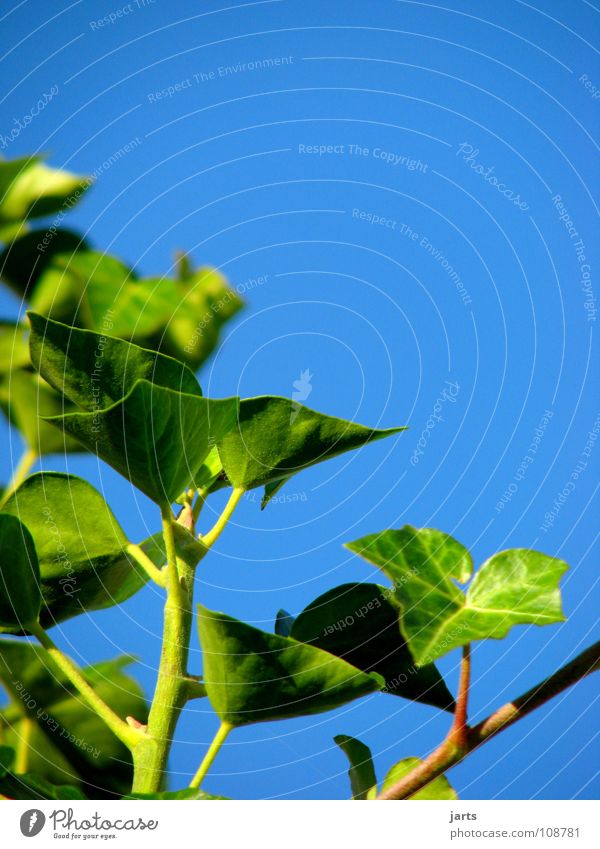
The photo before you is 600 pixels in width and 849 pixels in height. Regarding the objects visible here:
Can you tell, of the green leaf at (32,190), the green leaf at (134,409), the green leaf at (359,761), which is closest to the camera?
the green leaf at (134,409)

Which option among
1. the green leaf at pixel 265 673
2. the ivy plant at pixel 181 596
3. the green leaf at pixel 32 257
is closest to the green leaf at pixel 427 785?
the ivy plant at pixel 181 596

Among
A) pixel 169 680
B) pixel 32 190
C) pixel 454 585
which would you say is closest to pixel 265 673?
pixel 169 680

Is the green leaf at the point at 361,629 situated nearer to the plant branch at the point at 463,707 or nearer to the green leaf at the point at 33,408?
the plant branch at the point at 463,707

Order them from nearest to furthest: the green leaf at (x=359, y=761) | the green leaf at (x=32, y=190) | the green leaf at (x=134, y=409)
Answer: the green leaf at (x=134, y=409)
the green leaf at (x=359, y=761)
the green leaf at (x=32, y=190)

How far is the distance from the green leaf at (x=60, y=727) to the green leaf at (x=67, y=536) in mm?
66

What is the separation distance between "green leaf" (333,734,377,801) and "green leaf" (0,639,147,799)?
11 centimetres

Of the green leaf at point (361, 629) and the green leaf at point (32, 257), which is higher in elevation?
the green leaf at point (32, 257)

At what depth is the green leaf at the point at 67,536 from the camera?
0.37 meters

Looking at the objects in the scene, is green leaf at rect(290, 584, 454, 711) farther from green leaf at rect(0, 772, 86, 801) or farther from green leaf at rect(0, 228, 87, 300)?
green leaf at rect(0, 228, 87, 300)

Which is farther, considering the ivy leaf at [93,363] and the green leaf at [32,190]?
the green leaf at [32,190]

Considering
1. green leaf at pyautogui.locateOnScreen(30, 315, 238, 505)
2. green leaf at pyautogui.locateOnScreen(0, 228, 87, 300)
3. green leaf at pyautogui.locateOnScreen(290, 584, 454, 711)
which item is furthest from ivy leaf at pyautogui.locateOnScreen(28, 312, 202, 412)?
green leaf at pyautogui.locateOnScreen(0, 228, 87, 300)

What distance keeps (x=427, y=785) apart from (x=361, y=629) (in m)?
0.10

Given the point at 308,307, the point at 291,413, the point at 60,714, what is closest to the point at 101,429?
the point at 291,413
